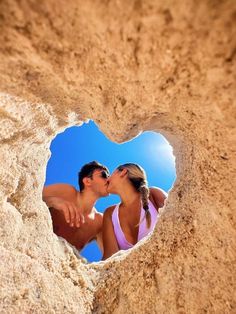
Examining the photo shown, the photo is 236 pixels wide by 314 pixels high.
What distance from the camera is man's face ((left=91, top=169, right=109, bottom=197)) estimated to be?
8.77 feet

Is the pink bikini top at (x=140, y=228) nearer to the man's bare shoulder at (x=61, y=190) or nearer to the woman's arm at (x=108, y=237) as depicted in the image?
the woman's arm at (x=108, y=237)

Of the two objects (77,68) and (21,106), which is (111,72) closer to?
(77,68)

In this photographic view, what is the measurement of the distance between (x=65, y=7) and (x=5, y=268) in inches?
32.7

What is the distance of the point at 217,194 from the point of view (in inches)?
34.8

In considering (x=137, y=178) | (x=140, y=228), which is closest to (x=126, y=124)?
(x=140, y=228)

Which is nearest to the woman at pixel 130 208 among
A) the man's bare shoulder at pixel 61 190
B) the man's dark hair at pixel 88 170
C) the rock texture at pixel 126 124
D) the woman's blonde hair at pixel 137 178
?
the woman's blonde hair at pixel 137 178

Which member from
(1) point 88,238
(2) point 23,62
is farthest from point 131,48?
(1) point 88,238

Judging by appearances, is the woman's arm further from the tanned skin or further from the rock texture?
the rock texture

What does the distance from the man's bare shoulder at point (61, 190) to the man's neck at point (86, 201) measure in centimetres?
12

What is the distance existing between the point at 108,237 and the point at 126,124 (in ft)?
5.98

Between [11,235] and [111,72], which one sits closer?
[111,72]

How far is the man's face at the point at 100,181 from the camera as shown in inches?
105

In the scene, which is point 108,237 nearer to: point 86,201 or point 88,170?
point 86,201

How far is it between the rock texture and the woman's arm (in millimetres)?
1040
